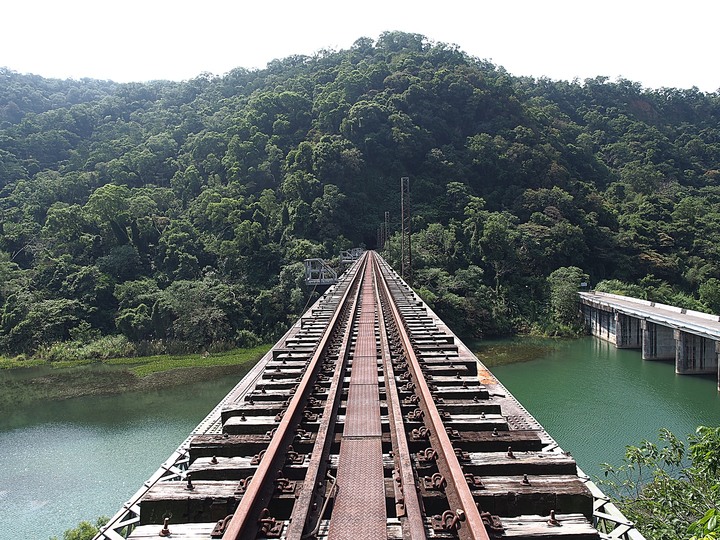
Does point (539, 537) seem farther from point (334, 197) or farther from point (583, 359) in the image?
point (334, 197)

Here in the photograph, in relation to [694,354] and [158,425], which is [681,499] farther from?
[694,354]

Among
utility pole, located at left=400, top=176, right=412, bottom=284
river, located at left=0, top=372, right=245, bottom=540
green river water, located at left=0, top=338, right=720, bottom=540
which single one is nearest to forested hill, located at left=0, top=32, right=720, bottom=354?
utility pole, located at left=400, top=176, right=412, bottom=284

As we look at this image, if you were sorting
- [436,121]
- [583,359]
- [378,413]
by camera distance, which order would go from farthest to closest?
[436,121]
[583,359]
[378,413]

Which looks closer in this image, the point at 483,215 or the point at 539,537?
the point at 539,537

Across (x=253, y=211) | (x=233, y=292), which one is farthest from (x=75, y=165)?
(x=233, y=292)

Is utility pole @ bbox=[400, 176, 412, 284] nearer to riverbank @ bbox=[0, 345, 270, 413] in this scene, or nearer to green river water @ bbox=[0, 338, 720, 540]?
green river water @ bbox=[0, 338, 720, 540]

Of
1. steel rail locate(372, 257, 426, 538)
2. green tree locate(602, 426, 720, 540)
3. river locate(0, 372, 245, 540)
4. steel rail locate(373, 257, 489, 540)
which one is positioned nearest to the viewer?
steel rail locate(373, 257, 489, 540)

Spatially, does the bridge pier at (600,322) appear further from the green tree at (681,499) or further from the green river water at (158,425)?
the green tree at (681,499)
